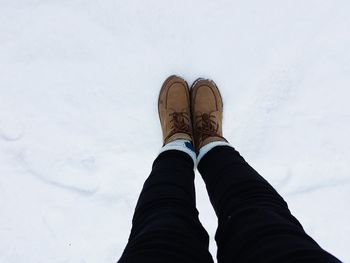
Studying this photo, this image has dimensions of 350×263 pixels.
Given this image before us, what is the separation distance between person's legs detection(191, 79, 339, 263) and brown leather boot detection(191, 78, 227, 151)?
0.11 m

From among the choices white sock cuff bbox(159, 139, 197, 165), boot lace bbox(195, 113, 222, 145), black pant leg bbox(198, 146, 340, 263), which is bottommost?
black pant leg bbox(198, 146, 340, 263)

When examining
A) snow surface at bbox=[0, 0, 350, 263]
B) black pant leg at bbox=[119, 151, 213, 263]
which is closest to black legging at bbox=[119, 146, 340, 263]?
black pant leg at bbox=[119, 151, 213, 263]

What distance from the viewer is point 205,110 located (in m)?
1.32

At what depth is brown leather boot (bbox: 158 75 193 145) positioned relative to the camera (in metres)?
1.21

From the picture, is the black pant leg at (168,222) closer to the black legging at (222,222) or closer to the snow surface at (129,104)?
the black legging at (222,222)

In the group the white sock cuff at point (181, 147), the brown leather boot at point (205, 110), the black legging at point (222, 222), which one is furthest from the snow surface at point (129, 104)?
the black legging at point (222, 222)

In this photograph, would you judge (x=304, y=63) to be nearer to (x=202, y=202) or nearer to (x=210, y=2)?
(x=210, y=2)

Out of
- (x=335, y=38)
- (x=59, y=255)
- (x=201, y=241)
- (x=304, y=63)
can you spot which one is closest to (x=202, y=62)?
(x=304, y=63)

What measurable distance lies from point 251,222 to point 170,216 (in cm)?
16

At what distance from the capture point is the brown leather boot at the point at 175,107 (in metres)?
1.21

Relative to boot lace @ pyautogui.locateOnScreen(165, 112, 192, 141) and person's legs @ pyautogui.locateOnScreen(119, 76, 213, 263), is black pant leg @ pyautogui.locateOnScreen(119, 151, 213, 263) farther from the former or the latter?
boot lace @ pyautogui.locateOnScreen(165, 112, 192, 141)

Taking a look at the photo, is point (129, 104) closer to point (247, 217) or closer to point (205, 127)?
point (205, 127)

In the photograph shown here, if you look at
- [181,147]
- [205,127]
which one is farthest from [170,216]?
[205,127]

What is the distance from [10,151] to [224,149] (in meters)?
0.73
